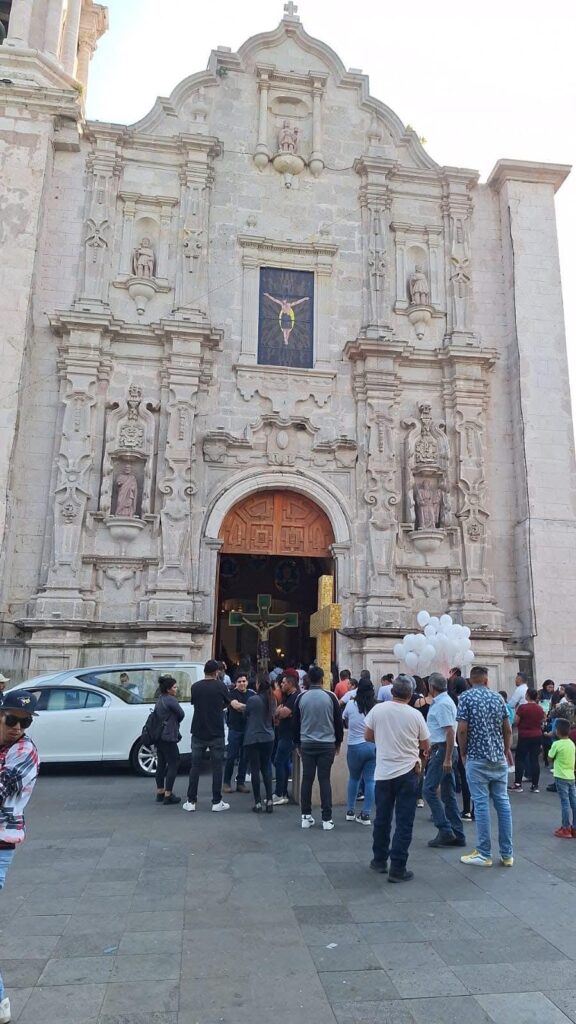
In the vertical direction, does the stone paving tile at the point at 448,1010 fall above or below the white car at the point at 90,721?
below

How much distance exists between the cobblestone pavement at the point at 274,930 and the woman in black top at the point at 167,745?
4.12ft

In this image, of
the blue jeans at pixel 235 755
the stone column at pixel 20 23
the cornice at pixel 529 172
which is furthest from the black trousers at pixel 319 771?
the stone column at pixel 20 23

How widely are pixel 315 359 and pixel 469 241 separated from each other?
5.33 m

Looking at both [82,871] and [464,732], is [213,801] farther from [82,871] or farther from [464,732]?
[464,732]

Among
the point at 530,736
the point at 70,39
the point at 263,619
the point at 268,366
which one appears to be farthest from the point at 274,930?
the point at 70,39

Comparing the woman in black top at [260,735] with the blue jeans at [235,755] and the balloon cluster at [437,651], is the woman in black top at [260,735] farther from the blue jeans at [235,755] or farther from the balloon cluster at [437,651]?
the balloon cluster at [437,651]

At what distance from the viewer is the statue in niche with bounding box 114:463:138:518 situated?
1508cm

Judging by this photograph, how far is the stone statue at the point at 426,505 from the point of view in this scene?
52.5 feet

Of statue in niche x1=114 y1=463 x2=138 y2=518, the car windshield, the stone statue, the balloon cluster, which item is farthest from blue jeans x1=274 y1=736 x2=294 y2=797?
the stone statue

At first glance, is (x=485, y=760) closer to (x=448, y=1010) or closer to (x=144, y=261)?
(x=448, y=1010)

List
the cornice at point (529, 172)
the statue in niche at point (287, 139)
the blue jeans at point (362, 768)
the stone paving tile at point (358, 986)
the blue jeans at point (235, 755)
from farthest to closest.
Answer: the cornice at point (529, 172), the statue in niche at point (287, 139), the blue jeans at point (235, 755), the blue jeans at point (362, 768), the stone paving tile at point (358, 986)

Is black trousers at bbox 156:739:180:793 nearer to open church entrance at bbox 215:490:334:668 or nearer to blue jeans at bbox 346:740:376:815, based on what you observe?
blue jeans at bbox 346:740:376:815

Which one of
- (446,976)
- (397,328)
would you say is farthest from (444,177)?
(446,976)

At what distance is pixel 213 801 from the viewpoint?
8.74 metres
